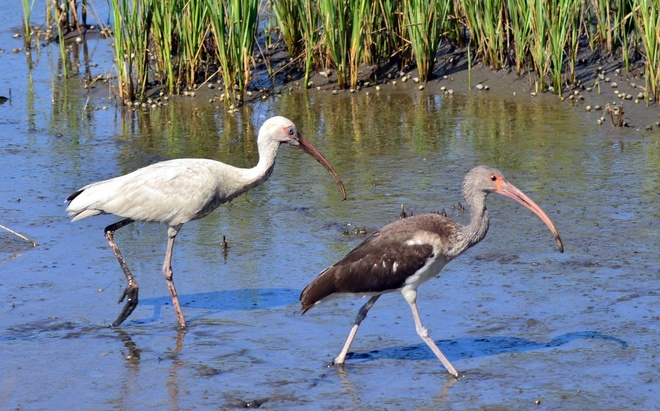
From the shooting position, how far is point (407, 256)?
6418mm

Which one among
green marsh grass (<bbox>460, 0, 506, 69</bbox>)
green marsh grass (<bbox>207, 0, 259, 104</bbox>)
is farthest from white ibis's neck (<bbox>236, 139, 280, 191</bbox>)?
green marsh grass (<bbox>460, 0, 506, 69</bbox>)

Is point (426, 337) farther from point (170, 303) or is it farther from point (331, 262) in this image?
point (170, 303)

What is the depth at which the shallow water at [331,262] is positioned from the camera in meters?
6.27

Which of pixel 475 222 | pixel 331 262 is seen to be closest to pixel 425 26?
pixel 331 262

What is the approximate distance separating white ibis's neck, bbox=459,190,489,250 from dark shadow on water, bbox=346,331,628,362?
0.60 m

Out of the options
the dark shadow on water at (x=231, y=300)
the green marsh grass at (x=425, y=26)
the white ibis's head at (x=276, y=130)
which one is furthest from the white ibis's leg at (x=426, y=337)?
the green marsh grass at (x=425, y=26)

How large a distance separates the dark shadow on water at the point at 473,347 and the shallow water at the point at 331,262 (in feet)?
0.05

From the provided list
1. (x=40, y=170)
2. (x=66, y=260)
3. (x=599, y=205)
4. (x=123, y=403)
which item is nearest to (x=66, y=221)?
(x=66, y=260)

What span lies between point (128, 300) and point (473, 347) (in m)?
2.26

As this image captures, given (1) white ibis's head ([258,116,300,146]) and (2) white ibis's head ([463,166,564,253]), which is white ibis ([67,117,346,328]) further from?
(2) white ibis's head ([463,166,564,253])

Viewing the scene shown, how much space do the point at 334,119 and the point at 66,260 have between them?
4.34m

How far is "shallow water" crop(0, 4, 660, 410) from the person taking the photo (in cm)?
627

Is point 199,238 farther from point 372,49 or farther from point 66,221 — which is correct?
point 372,49

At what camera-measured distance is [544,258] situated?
8.09 m
